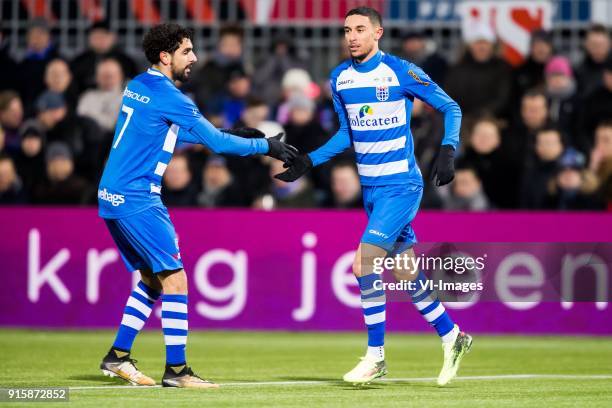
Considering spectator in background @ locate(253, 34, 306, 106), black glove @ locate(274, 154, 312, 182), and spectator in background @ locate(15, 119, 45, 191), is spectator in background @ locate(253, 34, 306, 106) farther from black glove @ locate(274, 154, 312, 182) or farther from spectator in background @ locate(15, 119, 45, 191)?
black glove @ locate(274, 154, 312, 182)

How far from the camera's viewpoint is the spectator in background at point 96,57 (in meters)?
17.9

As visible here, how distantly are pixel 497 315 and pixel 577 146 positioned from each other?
2.75 meters

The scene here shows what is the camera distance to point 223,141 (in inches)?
404

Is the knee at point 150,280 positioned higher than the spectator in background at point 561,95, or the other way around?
the spectator in background at point 561,95

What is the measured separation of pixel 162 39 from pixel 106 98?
7.54m

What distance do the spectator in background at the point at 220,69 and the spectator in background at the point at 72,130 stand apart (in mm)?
1511

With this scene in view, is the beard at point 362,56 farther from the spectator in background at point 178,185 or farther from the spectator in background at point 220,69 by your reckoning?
the spectator in background at point 220,69

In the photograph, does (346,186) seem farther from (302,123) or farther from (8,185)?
(8,185)

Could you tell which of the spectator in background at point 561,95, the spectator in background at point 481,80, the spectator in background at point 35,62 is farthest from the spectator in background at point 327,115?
the spectator in background at point 35,62

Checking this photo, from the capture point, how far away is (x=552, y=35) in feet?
60.7

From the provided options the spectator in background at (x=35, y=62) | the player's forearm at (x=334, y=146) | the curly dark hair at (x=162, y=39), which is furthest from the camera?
the spectator in background at (x=35, y=62)

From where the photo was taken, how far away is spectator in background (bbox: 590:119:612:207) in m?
15.9

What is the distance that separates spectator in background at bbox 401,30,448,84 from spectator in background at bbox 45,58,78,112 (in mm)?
4543

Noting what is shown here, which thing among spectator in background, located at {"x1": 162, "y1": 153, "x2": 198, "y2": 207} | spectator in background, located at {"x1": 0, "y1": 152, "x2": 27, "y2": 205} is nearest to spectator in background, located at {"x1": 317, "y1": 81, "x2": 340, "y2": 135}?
spectator in background, located at {"x1": 162, "y1": 153, "x2": 198, "y2": 207}
